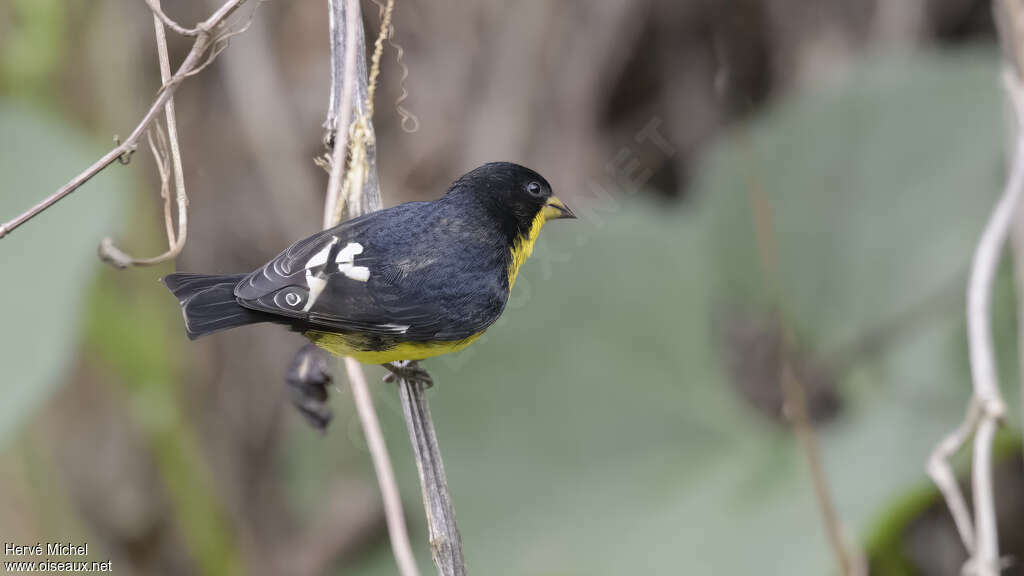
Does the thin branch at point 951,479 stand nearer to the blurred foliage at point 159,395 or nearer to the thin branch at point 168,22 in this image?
the thin branch at point 168,22

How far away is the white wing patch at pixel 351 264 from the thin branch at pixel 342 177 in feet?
0.45

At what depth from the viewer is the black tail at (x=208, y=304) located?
4.93ft

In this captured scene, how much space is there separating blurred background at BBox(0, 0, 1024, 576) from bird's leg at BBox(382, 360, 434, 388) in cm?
51

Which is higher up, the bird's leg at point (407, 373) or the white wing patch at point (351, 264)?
the white wing patch at point (351, 264)

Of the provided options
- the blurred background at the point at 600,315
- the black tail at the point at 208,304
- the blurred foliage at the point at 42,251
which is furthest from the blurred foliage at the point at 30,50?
the black tail at the point at 208,304

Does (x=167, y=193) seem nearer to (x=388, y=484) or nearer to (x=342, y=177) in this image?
(x=342, y=177)

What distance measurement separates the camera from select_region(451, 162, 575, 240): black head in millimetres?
1772

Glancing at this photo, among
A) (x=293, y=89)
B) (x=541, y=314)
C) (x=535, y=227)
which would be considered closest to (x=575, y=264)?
(x=541, y=314)

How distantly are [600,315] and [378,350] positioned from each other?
127 cm

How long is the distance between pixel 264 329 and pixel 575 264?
5.73 feet

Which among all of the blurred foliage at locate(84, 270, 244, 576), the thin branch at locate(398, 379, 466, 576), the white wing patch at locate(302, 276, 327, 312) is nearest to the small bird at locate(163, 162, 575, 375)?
the white wing patch at locate(302, 276, 327, 312)

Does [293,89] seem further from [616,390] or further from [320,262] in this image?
[320,262]

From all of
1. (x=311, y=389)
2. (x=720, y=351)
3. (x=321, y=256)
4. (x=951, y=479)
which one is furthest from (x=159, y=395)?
(x=951, y=479)

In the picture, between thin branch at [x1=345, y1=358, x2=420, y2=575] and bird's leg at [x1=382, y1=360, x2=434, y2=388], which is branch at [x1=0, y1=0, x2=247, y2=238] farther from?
bird's leg at [x1=382, y1=360, x2=434, y2=388]
